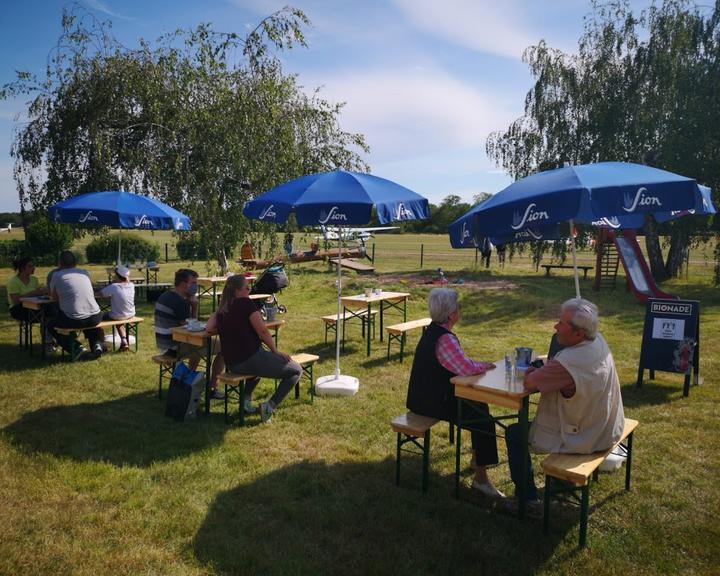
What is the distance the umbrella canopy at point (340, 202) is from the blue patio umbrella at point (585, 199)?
1.55 metres

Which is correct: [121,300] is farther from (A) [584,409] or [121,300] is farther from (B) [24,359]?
(A) [584,409]

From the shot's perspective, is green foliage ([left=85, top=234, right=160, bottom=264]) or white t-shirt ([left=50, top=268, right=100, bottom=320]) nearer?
white t-shirt ([left=50, top=268, right=100, bottom=320])

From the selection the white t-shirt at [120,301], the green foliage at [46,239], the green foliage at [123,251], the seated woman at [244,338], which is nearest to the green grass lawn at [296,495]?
the seated woman at [244,338]

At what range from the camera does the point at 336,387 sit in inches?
251

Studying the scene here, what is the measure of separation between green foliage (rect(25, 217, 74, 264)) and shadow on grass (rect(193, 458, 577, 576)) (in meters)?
21.9

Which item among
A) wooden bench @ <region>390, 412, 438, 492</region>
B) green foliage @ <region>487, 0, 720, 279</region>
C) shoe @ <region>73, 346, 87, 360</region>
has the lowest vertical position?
shoe @ <region>73, 346, 87, 360</region>

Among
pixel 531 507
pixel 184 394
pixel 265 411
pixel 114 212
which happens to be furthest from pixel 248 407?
pixel 114 212

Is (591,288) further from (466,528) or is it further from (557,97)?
(466,528)

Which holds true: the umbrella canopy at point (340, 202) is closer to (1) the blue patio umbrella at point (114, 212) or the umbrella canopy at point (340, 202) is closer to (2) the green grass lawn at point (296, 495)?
(2) the green grass lawn at point (296, 495)

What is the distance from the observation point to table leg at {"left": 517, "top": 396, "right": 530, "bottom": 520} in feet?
11.8

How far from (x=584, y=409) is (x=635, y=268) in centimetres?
1128

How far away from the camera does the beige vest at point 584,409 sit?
3320 millimetres

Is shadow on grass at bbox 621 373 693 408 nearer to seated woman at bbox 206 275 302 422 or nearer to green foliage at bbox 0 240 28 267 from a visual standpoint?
seated woman at bbox 206 275 302 422

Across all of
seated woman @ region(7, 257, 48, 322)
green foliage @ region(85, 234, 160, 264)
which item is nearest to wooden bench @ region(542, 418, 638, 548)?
seated woman @ region(7, 257, 48, 322)
